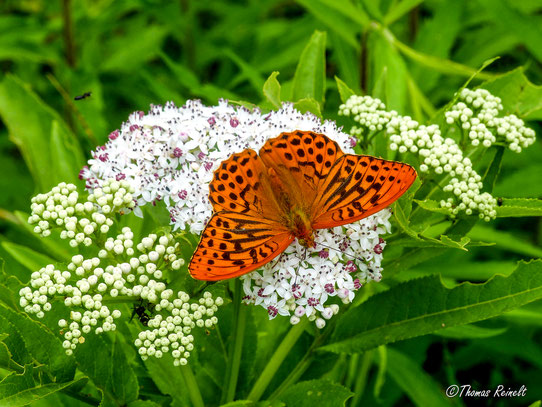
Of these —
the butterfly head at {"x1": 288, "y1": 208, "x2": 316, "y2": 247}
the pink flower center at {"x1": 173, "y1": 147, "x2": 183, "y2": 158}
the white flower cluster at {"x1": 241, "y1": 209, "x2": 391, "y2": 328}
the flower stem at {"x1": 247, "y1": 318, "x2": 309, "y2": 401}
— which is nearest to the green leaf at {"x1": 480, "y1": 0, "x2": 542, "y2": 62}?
the white flower cluster at {"x1": 241, "y1": 209, "x2": 391, "y2": 328}

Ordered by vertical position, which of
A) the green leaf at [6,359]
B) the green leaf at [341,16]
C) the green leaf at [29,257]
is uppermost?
the green leaf at [341,16]

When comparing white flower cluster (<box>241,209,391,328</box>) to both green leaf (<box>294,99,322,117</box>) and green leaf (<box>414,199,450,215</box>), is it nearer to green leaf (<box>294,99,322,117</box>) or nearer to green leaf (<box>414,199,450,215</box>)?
green leaf (<box>414,199,450,215</box>)

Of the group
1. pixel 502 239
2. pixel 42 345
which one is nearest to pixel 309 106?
pixel 42 345

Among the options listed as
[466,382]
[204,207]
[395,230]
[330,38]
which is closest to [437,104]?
[330,38]

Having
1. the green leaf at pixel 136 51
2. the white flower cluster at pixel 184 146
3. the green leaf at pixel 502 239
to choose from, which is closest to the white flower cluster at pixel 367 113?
the white flower cluster at pixel 184 146

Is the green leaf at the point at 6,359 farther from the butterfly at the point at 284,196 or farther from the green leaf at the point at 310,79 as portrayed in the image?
the green leaf at the point at 310,79

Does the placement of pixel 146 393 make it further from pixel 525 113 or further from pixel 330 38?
pixel 330 38
